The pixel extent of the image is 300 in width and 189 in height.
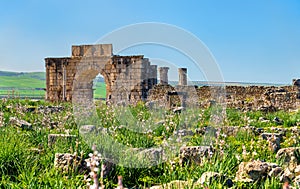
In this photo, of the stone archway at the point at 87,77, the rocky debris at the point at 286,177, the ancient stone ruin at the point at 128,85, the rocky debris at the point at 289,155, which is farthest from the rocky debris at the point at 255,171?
the stone archway at the point at 87,77

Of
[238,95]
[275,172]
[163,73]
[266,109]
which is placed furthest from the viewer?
[163,73]

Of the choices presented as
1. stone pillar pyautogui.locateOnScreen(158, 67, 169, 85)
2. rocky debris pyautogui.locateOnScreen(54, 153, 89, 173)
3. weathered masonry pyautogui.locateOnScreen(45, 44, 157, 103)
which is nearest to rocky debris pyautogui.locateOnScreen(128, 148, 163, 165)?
rocky debris pyautogui.locateOnScreen(54, 153, 89, 173)

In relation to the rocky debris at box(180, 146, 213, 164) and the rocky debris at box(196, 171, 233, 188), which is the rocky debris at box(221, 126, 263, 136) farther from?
the rocky debris at box(196, 171, 233, 188)

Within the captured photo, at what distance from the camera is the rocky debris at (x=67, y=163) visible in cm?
514

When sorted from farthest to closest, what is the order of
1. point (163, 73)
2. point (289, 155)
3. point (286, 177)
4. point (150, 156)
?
point (163, 73), point (289, 155), point (150, 156), point (286, 177)

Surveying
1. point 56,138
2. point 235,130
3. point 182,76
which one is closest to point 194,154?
point 56,138

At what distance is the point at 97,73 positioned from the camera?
2977cm

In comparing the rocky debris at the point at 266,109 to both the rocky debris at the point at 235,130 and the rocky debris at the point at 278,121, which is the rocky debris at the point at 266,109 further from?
the rocky debris at the point at 235,130

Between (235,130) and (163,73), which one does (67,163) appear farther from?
(163,73)

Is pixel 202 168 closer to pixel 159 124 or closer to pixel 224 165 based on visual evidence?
pixel 224 165

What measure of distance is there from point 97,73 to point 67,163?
24.9 meters

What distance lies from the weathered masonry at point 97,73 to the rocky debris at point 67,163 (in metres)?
20.2

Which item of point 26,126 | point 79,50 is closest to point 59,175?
point 26,126

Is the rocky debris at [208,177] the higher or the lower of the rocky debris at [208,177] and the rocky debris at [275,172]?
the higher
